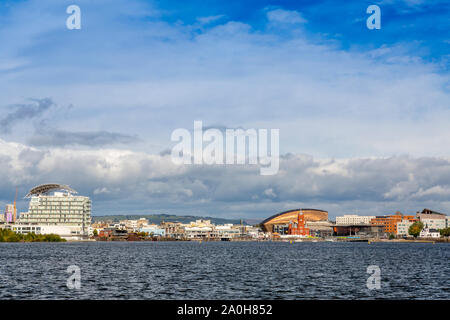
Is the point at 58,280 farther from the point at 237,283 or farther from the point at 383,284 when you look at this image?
the point at 383,284

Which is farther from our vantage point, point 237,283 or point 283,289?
point 237,283

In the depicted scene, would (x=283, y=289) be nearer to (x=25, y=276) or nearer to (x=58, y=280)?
(x=58, y=280)

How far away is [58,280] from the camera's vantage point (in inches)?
2457
